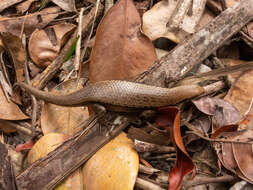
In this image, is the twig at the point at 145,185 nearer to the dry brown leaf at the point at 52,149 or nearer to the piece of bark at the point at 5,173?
the dry brown leaf at the point at 52,149

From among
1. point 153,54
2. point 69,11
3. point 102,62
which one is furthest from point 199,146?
point 69,11

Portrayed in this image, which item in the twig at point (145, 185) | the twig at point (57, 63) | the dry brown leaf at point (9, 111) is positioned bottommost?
the twig at point (145, 185)

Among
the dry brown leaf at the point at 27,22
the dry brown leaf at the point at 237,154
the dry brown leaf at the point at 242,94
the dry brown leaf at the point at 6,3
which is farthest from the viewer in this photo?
the dry brown leaf at the point at 6,3

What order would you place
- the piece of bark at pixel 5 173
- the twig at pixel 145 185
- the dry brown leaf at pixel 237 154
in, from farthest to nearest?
the twig at pixel 145 185, the dry brown leaf at pixel 237 154, the piece of bark at pixel 5 173

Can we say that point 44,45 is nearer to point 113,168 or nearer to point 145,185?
point 113,168

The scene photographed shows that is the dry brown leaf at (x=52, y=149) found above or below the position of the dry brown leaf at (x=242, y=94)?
below

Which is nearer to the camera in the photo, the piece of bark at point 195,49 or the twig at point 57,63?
the piece of bark at point 195,49

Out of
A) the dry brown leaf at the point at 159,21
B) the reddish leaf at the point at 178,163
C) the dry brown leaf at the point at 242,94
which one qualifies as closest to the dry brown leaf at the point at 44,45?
the dry brown leaf at the point at 159,21
